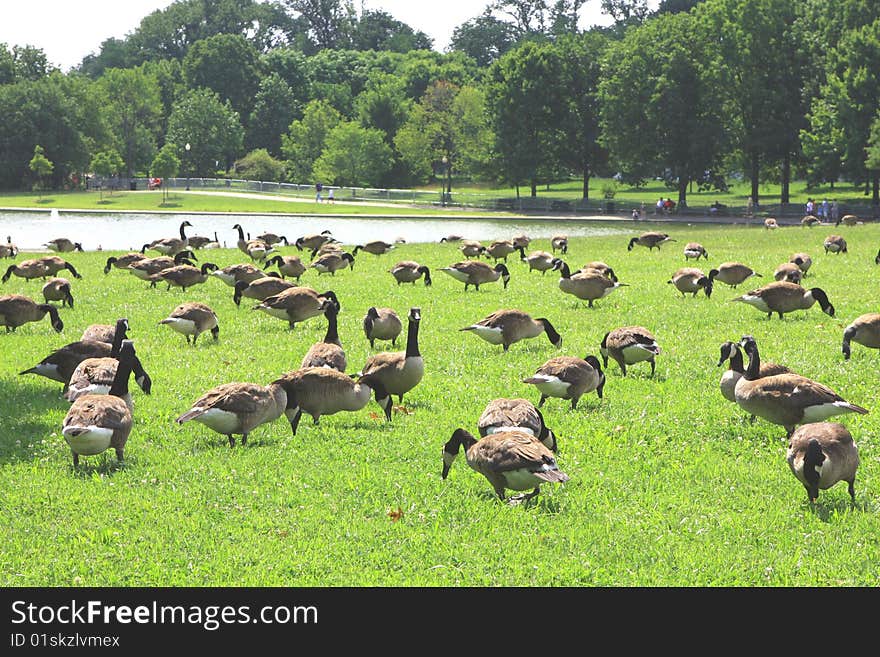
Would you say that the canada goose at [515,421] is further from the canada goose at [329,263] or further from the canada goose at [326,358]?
the canada goose at [329,263]

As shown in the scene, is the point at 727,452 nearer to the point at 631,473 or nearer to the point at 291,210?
the point at 631,473

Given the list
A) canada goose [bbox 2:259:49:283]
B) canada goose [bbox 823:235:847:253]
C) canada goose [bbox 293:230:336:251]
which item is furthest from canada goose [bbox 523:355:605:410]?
canada goose [bbox 823:235:847:253]

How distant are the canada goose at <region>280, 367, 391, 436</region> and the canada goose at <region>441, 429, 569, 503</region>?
9.30 feet

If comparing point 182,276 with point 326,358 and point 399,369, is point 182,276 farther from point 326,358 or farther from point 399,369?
point 399,369

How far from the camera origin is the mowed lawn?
812cm

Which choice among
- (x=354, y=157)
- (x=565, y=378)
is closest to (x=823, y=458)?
(x=565, y=378)

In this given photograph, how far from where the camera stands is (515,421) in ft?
33.7

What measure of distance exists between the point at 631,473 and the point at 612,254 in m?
27.7

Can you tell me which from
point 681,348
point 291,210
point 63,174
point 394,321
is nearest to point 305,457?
point 394,321

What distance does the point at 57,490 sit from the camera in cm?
1001

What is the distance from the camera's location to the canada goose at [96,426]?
10.1m

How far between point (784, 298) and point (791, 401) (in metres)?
9.59

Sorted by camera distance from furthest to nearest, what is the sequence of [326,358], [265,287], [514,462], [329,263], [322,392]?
[329,263] < [265,287] < [326,358] < [322,392] < [514,462]

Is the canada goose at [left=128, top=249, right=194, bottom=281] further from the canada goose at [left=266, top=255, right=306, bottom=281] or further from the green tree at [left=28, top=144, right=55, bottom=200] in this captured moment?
the green tree at [left=28, top=144, right=55, bottom=200]
